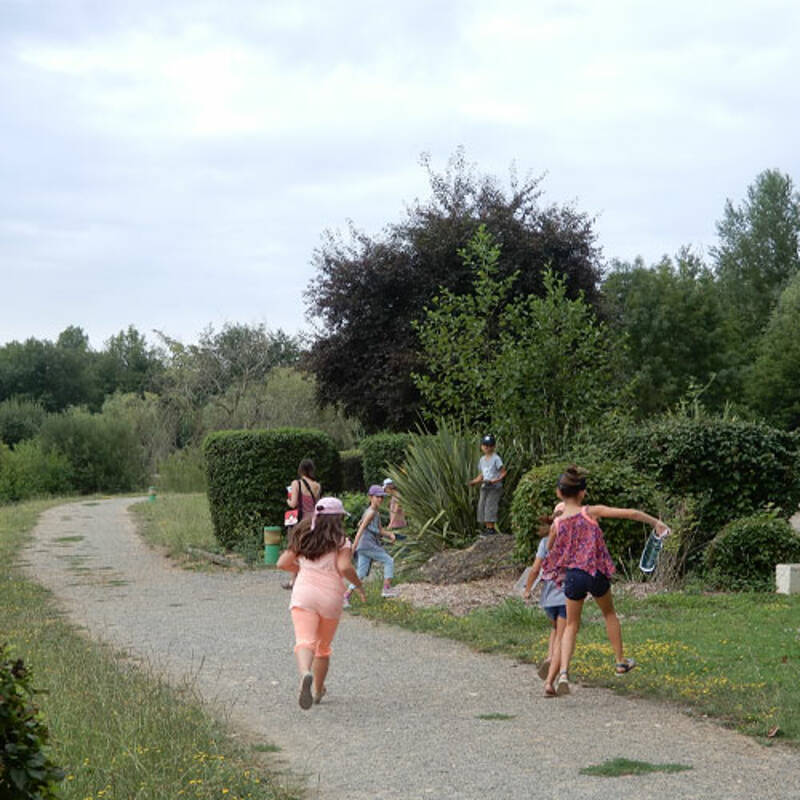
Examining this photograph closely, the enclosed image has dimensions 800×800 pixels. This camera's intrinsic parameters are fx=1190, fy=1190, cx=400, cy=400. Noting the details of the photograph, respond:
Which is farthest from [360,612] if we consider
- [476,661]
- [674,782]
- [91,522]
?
[91,522]

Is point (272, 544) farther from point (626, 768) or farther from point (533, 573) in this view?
point (626, 768)

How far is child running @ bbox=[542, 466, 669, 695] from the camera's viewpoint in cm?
818

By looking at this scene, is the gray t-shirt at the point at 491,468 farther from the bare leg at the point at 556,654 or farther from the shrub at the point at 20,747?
the shrub at the point at 20,747

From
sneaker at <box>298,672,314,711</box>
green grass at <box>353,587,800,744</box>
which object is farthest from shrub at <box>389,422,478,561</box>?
sneaker at <box>298,672,314,711</box>

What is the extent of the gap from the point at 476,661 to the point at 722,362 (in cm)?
4521

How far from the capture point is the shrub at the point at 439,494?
664 inches

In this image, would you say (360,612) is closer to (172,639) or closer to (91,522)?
(172,639)

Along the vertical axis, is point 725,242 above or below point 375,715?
above

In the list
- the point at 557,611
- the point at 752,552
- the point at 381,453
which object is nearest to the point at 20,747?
the point at 557,611

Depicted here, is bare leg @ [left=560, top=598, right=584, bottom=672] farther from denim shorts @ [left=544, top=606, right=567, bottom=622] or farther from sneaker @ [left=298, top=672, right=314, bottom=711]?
sneaker @ [left=298, top=672, right=314, bottom=711]

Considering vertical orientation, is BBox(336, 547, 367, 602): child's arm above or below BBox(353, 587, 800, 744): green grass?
above

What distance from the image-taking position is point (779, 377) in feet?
167

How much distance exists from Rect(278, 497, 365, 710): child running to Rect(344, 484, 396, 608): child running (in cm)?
534

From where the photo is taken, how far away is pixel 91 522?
30.8 meters
